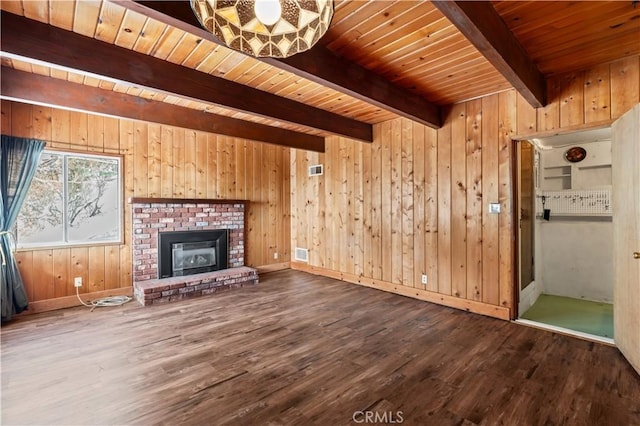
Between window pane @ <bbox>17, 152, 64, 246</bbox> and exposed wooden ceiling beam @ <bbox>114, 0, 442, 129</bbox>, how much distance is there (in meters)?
3.47

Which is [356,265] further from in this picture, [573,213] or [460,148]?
[573,213]

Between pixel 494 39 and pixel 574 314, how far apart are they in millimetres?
3638

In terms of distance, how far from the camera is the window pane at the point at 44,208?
3715mm

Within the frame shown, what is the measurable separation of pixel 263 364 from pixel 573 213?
4.98 metres

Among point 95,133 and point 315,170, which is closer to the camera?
point 95,133

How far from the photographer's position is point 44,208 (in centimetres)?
384

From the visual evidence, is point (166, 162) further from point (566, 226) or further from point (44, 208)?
point (566, 226)

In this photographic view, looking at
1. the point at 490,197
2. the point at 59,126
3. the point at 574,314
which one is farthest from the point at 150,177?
the point at 574,314

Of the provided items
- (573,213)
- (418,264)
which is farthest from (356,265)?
(573,213)

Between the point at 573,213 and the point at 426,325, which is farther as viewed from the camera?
the point at 573,213

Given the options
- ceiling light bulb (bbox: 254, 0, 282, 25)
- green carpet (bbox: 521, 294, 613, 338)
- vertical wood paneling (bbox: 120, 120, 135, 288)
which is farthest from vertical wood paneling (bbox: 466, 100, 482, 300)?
vertical wood paneling (bbox: 120, 120, 135, 288)

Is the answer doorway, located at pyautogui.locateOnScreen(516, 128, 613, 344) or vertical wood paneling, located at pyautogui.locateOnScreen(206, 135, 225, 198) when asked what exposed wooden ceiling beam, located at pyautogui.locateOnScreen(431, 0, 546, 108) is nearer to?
doorway, located at pyautogui.locateOnScreen(516, 128, 613, 344)

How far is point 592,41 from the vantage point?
2.40 meters

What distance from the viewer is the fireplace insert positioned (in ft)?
15.3
